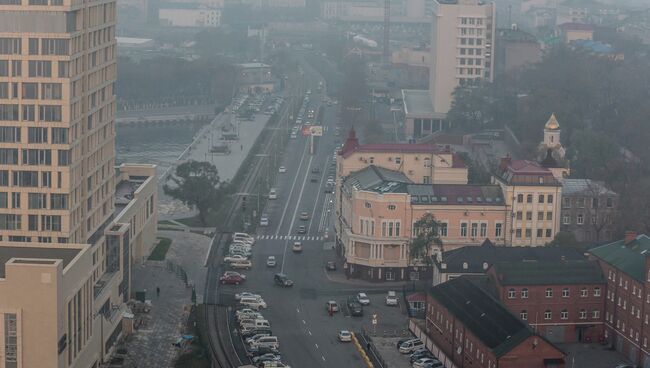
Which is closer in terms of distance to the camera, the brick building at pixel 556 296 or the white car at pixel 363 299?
the brick building at pixel 556 296

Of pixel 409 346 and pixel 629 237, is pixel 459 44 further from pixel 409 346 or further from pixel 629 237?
pixel 409 346

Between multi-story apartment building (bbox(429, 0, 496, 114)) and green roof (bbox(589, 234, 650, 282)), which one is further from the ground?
multi-story apartment building (bbox(429, 0, 496, 114))

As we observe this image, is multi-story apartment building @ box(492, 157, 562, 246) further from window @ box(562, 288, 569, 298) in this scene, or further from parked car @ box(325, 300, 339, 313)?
window @ box(562, 288, 569, 298)

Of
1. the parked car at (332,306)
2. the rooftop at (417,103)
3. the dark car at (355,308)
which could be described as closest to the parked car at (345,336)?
the dark car at (355,308)

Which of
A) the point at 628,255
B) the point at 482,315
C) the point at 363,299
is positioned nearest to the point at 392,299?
the point at 363,299

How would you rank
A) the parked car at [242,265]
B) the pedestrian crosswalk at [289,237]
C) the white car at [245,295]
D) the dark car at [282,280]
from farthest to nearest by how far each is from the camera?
the pedestrian crosswalk at [289,237] < the parked car at [242,265] < the dark car at [282,280] < the white car at [245,295]

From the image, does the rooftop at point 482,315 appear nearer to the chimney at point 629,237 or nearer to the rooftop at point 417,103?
the chimney at point 629,237

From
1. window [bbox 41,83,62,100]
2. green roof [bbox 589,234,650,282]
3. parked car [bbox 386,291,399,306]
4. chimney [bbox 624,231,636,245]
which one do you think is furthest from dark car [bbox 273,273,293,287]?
window [bbox 41,83,62,100]
